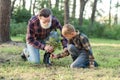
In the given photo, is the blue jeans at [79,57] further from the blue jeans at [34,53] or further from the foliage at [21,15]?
the foliage at [21,15]

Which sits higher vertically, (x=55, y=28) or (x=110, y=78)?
(x=55, y=28)

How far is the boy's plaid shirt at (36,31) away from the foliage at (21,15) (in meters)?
25.6

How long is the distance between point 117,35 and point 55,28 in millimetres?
26199

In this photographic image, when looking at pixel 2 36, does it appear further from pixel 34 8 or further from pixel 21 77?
pixel 34 8

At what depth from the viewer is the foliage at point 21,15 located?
113 ft

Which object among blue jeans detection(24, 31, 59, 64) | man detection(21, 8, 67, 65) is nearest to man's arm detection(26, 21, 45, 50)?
man detection(21, 8, 67, 65)

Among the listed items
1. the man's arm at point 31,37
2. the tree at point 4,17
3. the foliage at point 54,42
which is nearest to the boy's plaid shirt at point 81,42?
the foliage at point 54,42

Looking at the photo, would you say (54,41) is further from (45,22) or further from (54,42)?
(45,22)

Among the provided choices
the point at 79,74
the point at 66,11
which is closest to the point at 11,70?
the point at 79,74

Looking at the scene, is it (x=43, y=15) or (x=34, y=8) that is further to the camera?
(x=34, y=8)

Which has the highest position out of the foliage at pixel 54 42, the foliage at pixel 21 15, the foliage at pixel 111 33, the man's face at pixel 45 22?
the man's face at pixel 45 22

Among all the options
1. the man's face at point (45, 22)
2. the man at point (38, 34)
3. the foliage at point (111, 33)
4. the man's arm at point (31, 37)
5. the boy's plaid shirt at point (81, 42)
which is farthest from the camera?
the foliage at point (111, 33)

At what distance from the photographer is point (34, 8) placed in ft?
149

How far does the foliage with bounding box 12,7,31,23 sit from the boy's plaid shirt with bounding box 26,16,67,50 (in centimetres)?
2559
